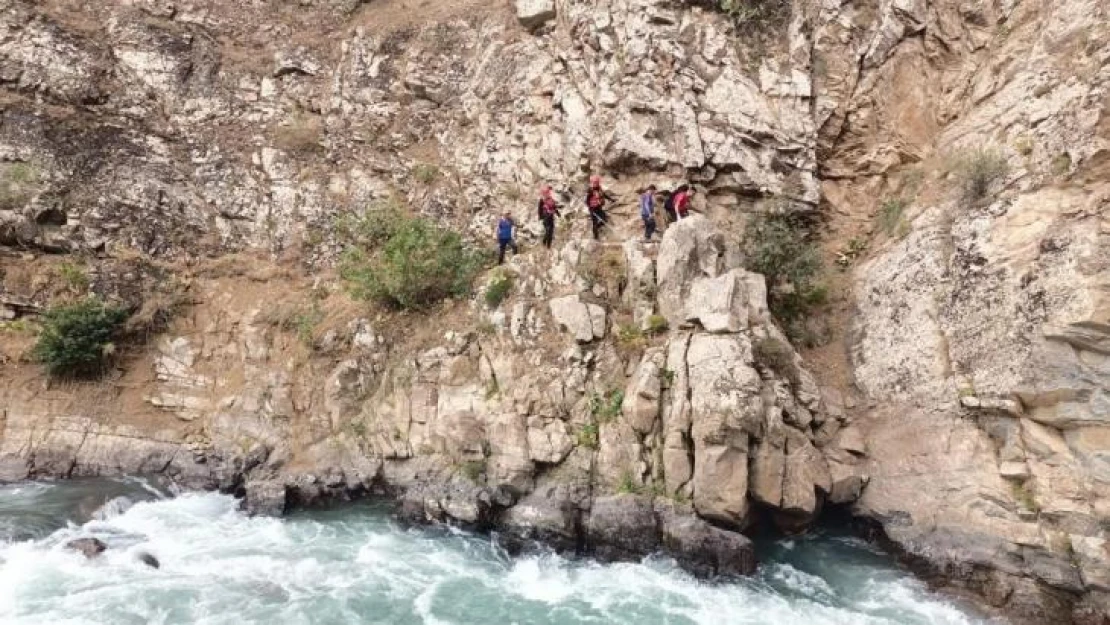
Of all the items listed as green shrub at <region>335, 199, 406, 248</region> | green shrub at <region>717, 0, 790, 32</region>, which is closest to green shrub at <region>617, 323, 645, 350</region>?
green shrub at <region>335, 199, 406, 248</region>

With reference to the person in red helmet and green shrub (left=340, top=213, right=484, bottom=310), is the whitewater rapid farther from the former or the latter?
the person in red helmet

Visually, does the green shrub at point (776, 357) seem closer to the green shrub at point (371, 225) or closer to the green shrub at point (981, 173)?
the green shrub at point (981, 173)

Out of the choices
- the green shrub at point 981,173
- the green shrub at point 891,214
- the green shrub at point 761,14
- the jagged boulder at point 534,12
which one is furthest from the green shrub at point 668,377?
the jagged boulder at point 534,12

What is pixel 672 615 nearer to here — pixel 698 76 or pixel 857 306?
pixel 857 306

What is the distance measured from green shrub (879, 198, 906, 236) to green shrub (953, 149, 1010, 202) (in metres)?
1.77

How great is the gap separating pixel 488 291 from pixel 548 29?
10.1 meters

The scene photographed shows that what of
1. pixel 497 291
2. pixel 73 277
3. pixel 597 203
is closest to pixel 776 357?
pixel 597 203

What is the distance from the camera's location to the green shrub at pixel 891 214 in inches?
617

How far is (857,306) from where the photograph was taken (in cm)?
1517

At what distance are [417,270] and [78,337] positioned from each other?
8355 millimetres

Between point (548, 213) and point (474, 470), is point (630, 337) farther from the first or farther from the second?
point (548, 213)

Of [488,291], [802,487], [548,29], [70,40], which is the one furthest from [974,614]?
[70,40]

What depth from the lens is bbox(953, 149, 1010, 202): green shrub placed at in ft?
43.4

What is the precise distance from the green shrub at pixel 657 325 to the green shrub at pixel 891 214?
614cm
